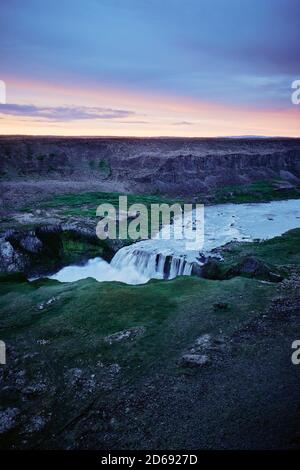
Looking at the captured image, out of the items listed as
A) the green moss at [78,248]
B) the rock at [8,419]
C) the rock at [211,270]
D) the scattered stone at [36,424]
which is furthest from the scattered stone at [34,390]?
the green moss at [78,248]

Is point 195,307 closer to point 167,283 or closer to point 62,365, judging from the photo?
point 167,283

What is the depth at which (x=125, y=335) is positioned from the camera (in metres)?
18.2

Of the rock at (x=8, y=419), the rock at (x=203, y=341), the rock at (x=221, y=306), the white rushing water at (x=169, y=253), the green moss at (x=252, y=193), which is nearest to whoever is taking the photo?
the rock at (x=8, y=419)

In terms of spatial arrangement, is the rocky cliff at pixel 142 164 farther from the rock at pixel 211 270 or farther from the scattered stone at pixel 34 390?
the scattered stone at pixel 34 390

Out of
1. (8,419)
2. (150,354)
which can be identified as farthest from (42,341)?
(150,354)

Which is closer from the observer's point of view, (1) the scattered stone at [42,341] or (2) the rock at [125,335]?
(2) the rock at [125,335]

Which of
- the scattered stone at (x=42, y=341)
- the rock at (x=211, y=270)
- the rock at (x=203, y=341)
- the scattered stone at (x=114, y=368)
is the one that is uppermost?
the rock at (x=211, y=270)

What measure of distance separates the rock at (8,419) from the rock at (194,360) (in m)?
7.15

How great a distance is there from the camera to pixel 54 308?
72.5 ft

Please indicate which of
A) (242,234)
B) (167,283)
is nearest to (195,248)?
(242,234)

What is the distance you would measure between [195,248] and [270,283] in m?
13.4

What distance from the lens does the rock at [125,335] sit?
17.9 m
